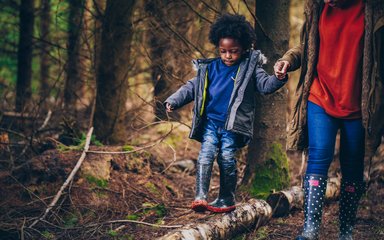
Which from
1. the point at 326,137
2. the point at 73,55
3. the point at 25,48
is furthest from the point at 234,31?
the point at 25,48

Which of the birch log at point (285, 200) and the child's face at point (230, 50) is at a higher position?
the child's face at point (230, 50)

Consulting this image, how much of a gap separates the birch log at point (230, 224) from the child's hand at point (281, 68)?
4.75 feet

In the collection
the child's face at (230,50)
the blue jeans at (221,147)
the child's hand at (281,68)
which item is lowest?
the blue jeans at (221,147)

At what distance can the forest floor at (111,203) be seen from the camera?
5391mm

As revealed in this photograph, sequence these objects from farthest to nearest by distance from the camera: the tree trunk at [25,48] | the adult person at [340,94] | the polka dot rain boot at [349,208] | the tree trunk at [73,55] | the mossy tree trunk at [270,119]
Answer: the tree trunk at [25,48] < the tree trunk at [73,55] < the mossy tree trunk at [270,119] < the polka dot rain boot at [349,208] < the adult person at [340,94]

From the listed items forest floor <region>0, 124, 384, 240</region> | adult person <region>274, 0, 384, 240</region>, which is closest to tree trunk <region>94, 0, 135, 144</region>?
forest floor <region>0, 124, 384, 240</region>

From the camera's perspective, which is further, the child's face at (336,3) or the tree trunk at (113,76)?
the tree trunk at (113,76)

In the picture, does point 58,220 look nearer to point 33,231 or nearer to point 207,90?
point 33,231

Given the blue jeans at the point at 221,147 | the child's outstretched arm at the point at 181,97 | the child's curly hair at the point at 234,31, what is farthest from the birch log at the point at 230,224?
the child's curly hair at the point at 234,31

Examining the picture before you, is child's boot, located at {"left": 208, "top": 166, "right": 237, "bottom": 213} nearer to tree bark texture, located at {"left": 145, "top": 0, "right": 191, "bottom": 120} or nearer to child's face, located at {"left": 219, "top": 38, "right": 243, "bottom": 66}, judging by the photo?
child's face, located at {"left": 219, "top": 38, "right": 243, "bottom": 66}

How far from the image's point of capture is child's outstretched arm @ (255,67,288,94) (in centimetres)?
477

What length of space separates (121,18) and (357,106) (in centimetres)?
490

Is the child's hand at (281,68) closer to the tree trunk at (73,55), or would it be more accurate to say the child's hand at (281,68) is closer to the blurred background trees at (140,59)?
the blurred background trees at (140,59)

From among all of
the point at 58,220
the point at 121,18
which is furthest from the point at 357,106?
the point at 121,18
